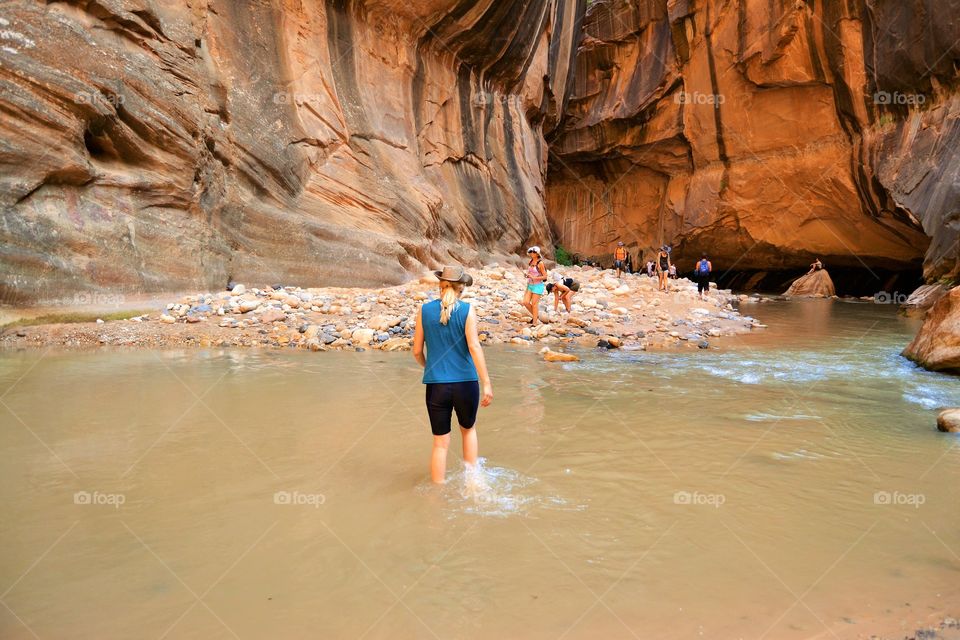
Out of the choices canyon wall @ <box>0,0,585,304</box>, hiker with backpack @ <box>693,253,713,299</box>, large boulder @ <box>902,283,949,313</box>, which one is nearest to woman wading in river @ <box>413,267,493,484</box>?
canyon wall @ <box>0,0,585,304</box>

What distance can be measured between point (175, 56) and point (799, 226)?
24.1 meters

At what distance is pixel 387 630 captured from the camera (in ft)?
7.96

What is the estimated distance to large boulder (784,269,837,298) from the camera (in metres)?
26.7

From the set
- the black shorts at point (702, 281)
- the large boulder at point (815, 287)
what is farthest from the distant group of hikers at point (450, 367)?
the large boulder at point (815, 287)

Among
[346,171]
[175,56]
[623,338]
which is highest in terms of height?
[175,56]

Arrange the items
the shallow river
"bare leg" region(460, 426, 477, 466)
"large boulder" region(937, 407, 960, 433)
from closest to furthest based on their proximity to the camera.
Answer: the shallow river, "bare leg" region(460, 426, 477, 466), "large boulder" region(937, 407, 960, 433)

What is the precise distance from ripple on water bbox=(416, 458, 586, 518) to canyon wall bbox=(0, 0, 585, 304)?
7.88m

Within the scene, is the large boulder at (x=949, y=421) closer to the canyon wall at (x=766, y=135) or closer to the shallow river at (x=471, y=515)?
the shallow river at (x=471, y=515)

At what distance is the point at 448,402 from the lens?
4.01m

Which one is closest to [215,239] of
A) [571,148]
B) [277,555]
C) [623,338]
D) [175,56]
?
[175,56]

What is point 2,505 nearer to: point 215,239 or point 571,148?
point 215,239

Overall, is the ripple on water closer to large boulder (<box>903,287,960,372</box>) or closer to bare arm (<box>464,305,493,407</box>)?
bare arm (<box>464,305,493,407</box>)

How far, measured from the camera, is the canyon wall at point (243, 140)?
377 inches

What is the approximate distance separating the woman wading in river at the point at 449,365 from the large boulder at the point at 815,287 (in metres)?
25.9
